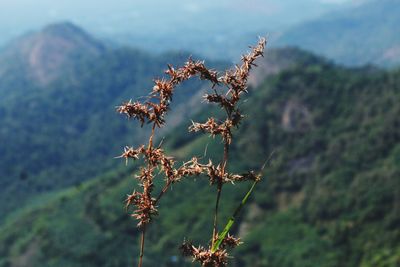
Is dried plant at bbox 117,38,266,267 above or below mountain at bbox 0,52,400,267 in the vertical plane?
below

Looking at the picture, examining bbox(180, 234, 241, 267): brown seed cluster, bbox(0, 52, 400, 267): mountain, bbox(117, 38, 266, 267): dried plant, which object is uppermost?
bbox(0, 52, 400, 267): mountain

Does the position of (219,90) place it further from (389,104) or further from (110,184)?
(110,184)

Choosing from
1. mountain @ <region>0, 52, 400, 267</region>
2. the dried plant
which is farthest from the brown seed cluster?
mountain @ <region>0, 52, 400, 267</region>

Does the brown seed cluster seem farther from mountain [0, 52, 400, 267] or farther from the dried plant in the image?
mountain [0, 52, 400, 267]

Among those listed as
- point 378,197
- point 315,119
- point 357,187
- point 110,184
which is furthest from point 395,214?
point 110,184

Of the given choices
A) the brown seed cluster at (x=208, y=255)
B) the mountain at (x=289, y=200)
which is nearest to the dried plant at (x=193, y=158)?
the brown seed cluster at (x=208, y=255)

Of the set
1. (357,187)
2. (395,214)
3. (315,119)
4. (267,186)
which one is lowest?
(395,214)

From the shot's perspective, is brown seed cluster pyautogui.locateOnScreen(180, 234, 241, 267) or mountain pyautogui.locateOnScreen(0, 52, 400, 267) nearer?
brown seed cluster pyautogui.locateOnScreen(180, 234, 241, 267)
